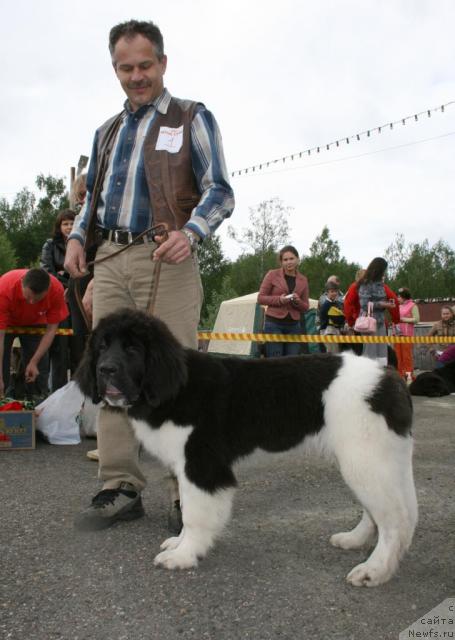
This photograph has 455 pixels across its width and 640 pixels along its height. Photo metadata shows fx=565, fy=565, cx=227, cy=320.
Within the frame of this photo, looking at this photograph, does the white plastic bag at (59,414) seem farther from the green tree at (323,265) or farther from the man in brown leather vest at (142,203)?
the green tree at (323,265)

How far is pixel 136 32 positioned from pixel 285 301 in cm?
555

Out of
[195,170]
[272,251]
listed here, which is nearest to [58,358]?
[195,170]

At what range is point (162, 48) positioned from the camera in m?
3.36

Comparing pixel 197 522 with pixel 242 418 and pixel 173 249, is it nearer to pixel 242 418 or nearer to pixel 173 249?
pixel 242 418

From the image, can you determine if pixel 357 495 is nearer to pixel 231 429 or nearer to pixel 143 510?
pixel 231 429

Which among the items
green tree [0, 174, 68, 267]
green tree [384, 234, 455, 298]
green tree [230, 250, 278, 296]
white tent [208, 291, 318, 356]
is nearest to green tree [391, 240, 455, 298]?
green tree [384, 234, 455, 298]

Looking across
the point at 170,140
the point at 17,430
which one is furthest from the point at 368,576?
the point at 17,430

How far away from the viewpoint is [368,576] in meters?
2.59

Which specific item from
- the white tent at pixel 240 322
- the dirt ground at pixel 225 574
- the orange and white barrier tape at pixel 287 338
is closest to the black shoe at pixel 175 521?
the dirt ground at pixel 225 574

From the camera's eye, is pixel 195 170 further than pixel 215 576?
Yes

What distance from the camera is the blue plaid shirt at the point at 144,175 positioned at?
332 cm

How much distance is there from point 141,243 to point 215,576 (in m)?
1.89

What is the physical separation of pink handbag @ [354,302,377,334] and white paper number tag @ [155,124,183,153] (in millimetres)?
6542

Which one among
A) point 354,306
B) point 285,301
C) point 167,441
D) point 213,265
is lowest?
point 167,441
